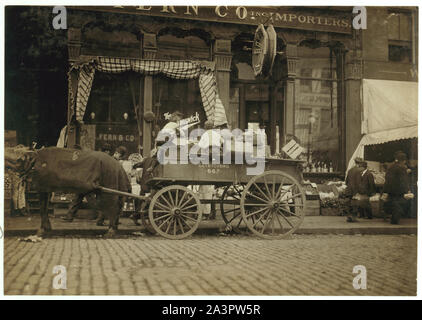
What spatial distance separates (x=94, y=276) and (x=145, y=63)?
5.56 meters

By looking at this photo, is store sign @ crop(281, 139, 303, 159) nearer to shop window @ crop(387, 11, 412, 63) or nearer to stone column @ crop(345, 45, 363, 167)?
stone column @ crop(345, 45, 363, 167)

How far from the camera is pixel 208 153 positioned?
711 centimetres

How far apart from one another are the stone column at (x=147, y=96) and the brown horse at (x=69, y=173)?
5.92ft

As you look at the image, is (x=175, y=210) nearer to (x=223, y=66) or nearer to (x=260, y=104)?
(x=223, y=66)

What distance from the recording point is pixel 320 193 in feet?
32.1

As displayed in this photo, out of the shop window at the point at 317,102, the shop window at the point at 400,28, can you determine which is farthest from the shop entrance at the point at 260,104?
the shop window at the point at 400,28

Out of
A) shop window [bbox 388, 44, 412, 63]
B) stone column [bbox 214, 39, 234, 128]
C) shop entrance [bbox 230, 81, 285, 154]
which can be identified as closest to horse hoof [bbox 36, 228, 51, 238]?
stone column [bbox 214, 39, 234, 128]

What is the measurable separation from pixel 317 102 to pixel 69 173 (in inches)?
264

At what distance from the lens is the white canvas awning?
314 inches

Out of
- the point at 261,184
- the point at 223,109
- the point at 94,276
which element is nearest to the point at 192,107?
the point at 223,109

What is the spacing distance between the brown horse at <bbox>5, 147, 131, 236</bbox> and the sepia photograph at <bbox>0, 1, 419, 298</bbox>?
0.08ft

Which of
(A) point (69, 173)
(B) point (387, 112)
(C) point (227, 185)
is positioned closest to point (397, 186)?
(B) point (387, 112)

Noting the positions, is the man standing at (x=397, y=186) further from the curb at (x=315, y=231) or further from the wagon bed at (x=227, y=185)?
the wagon bed at (x=227, y=185)
